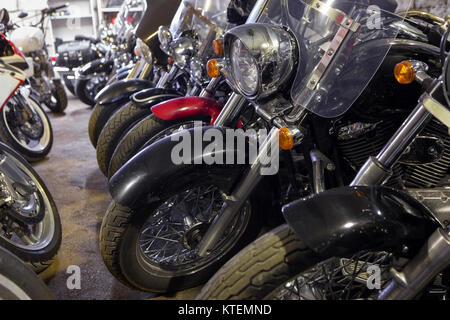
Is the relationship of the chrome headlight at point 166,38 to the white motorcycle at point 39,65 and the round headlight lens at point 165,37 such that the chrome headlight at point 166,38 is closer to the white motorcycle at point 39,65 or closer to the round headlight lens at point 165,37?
the round headlight lens at point 165,37

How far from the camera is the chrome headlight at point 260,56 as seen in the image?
1.17 meters

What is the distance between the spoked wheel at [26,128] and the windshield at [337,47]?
260 centimetres

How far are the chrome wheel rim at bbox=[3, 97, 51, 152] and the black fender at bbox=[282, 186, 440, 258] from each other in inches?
111

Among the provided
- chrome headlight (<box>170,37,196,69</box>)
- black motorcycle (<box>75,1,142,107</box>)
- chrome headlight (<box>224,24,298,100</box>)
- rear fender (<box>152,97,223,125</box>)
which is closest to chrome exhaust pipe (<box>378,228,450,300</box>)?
chrome headlight (<box>224,24,298,100</box>)

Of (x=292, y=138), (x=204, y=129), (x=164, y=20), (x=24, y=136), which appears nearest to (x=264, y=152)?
Answer: (x=292, y=138)

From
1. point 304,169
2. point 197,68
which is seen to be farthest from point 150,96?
point 304,169

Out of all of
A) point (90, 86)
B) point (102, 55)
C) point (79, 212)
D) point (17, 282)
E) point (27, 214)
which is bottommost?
point (90, 86)

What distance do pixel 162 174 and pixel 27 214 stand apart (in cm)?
80

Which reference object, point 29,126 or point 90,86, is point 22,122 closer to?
point 29,126

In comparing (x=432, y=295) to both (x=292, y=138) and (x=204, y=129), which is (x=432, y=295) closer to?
(x=292, y=138)

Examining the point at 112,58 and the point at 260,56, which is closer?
the point at 260,56

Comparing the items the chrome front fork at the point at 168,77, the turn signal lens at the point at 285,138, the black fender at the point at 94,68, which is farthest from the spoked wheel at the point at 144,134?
the black fender at the point at 94,68

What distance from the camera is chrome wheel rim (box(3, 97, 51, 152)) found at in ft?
10.4

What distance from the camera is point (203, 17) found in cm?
203
